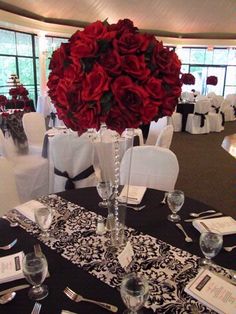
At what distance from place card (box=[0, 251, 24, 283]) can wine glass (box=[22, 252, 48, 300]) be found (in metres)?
0.11

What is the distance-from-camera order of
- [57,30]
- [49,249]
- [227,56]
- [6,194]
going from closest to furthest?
[49,249] < [6,194] < [57,30] < [227,56]

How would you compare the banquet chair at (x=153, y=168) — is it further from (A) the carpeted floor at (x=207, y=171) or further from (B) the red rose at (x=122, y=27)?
(A) the carpeted floor at (x=207, y=171)

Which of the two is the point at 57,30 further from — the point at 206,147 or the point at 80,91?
the point at 80,91

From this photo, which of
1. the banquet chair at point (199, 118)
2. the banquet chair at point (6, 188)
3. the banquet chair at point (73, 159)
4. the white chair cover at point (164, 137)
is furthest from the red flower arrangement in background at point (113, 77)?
the banquet chair at point (199, 118)

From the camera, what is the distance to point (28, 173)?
3.06m

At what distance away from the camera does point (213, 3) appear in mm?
9781

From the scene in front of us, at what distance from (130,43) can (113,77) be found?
132 millimetres

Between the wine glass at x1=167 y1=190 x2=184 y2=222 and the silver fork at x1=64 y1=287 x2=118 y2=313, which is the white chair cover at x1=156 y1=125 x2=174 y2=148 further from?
the silver fork at x1=64 y1=287 x2=118 y2=313

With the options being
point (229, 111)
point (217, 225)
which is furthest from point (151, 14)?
point (217, 225)

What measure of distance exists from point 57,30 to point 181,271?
962 cm

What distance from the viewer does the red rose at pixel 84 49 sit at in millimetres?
967

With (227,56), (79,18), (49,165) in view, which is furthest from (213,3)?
(49,165)

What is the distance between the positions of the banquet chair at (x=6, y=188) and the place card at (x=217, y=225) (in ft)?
3.86

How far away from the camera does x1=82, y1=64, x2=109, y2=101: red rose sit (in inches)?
37.0
